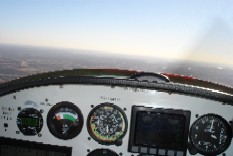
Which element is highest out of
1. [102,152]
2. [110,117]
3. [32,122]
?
[110,117]

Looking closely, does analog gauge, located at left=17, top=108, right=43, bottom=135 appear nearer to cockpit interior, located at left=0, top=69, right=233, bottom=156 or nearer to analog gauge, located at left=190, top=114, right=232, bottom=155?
cockpit interior, located at left=0, top=69, right=233, bottom=156

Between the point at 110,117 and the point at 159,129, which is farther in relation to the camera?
the point at 110,117

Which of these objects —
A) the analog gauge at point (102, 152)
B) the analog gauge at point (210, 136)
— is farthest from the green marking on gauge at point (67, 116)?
the analog gauge at point (210, 136)

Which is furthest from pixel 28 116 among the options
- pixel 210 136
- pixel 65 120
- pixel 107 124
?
pixel 210 136

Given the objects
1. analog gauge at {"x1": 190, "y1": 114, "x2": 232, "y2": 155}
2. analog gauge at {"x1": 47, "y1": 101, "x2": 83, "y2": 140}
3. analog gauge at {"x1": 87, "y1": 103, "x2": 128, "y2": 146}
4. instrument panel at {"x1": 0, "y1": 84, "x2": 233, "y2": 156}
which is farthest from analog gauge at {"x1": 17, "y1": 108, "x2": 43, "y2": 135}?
analog gauge at {"x1": 190, "y1": 114, "x2": 232, "y2": 155}

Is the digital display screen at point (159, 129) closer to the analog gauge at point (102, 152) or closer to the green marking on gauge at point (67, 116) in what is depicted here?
the analog gauge at point (102, 152)

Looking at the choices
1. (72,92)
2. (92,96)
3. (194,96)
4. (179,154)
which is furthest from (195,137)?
(72,92)

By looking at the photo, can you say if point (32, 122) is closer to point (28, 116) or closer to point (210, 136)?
point (28, 116)
